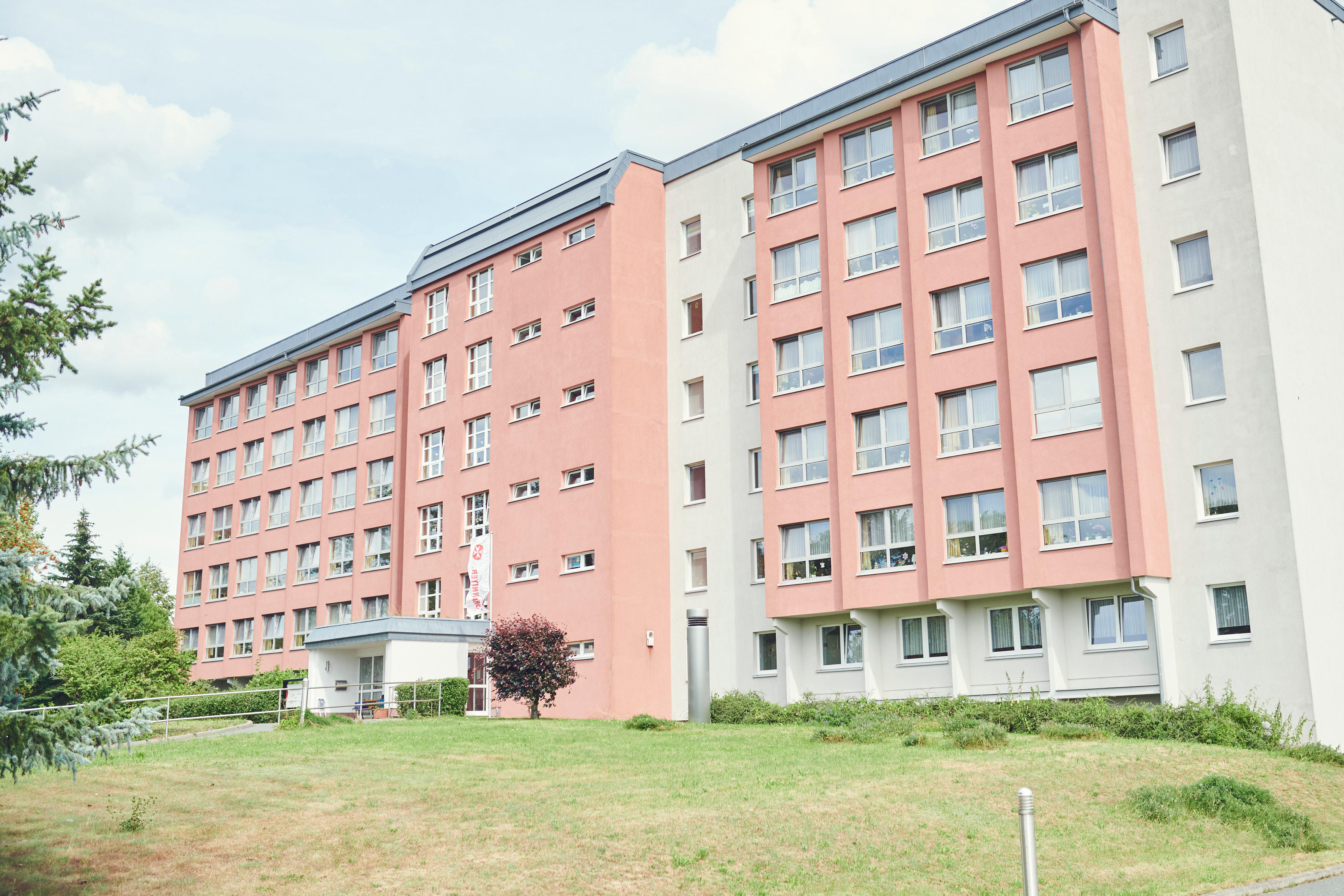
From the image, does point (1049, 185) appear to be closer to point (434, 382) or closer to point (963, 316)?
point (963, 316)

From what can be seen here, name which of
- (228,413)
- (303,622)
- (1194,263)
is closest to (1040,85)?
(1194,263)

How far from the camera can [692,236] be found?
1561 inches

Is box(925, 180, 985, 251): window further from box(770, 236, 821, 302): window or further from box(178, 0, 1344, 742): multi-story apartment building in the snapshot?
box(770, 236, 821, 302): window

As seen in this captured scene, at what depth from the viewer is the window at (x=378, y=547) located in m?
47.9

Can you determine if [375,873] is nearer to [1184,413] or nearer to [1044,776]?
[1044,776]

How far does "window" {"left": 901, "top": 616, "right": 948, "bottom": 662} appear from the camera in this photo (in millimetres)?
30859

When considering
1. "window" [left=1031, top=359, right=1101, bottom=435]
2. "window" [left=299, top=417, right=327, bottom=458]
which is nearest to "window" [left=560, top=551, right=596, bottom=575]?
"window" [left=1031, top=359, right=1101, bottom=435]

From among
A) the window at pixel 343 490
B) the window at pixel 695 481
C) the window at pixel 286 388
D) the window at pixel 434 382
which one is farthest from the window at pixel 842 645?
the window at pixel 286 388

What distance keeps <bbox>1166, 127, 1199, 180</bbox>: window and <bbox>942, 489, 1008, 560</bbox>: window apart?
8.46 metres

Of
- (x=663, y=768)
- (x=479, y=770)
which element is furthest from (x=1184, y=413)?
(x=479, y=770)

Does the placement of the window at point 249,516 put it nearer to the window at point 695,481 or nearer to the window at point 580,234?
the window at point 580,234

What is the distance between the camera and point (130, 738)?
11.8 metres

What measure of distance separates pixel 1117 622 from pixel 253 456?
42078 millimetres

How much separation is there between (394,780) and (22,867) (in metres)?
6.12
